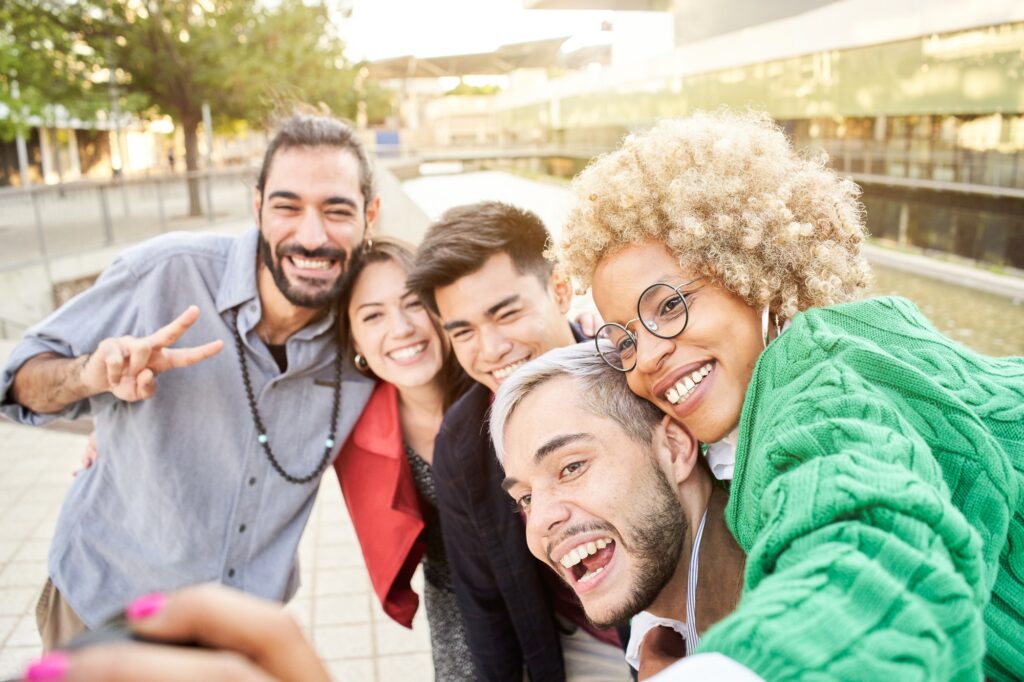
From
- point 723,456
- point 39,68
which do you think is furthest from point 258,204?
point 39,68

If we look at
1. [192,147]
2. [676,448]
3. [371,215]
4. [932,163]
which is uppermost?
[192,147]

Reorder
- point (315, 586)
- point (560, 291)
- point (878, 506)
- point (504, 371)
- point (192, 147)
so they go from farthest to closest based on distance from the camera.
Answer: point (192, 147), point (315, 586), point (560, 291), point (504, 371), point (878, 506)

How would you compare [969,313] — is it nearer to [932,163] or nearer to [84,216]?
[932,163]

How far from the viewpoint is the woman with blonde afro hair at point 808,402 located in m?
0.82

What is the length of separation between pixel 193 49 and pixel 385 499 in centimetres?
1833

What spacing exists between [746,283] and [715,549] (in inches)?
24.8

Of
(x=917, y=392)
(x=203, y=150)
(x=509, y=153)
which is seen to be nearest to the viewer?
(x=917, y=392)

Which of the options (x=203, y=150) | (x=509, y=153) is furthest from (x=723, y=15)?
(x=203, y=150)

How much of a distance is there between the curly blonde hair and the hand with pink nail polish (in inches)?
53.7

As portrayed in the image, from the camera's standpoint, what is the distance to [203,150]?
59.4m

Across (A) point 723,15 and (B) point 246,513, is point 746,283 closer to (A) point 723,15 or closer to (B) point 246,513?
(B) point 246,513

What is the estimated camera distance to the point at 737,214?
185cm

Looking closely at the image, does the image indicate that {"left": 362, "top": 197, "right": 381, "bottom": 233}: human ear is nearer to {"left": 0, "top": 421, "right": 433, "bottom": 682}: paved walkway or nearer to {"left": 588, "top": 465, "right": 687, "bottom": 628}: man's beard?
{"left": 588, "top": 465, "right": 687, "bottom": 628}: man's beard

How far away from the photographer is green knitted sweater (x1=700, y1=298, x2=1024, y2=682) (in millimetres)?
795
